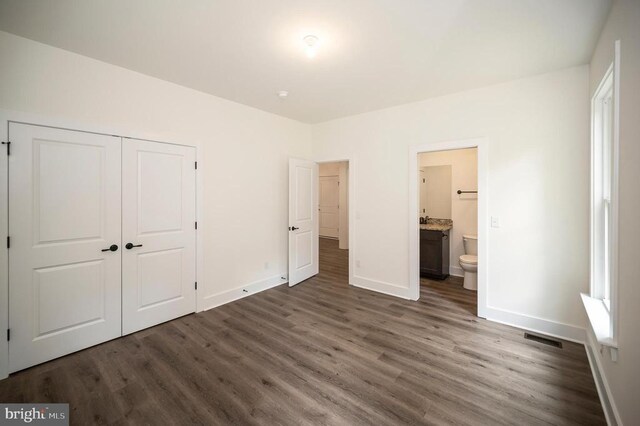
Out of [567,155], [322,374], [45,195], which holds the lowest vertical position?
[322,374]

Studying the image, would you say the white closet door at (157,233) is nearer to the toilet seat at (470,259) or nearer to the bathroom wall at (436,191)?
the toilet seat at (470,259)

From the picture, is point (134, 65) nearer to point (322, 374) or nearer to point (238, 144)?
point (238, 144)

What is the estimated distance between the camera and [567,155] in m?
2.66

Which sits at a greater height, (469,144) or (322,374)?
(469,144)

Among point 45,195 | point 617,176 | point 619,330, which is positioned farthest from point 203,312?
point 617,176

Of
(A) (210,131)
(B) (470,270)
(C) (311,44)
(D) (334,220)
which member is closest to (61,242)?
(A) (210,131)

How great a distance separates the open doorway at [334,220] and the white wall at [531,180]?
1977 millimetres

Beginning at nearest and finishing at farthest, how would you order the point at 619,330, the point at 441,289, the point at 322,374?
the point at 619,330, the point at 322,374, the point at 441,289

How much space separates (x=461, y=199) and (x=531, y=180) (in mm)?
1839

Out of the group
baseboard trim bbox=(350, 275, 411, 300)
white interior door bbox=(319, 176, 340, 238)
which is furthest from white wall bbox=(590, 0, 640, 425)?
white interior door bbox=(319, 176, 340, 238)

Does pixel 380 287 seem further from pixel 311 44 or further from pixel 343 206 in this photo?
pixel 343 206

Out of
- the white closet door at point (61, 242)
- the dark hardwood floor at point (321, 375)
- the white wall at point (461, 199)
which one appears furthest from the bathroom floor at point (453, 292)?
the white closet door at point (61, 242)

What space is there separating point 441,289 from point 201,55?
4360mm

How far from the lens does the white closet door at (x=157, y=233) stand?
2773 mm
